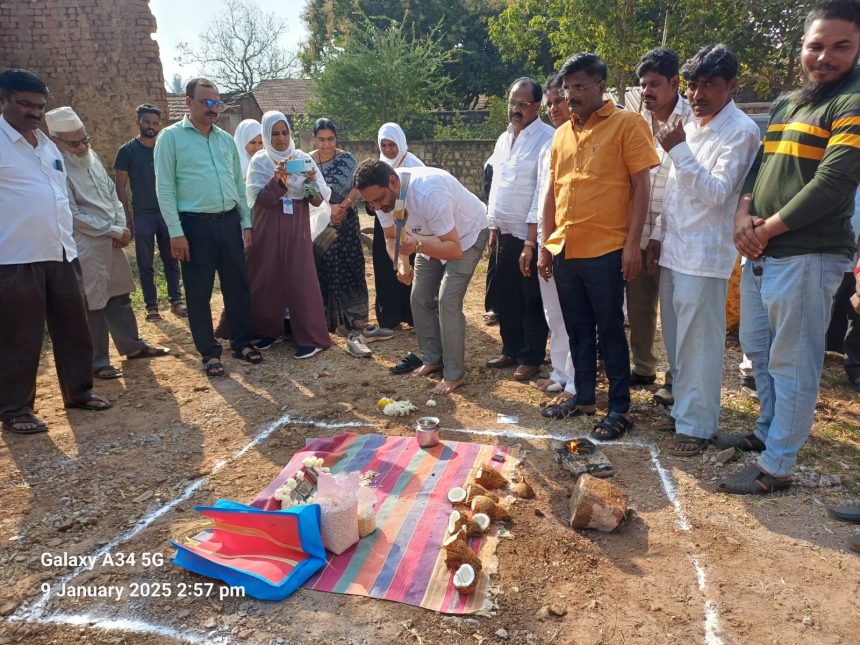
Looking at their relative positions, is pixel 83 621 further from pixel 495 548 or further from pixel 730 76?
pixel 730 76

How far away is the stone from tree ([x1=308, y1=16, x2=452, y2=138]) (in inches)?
700

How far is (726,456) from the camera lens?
342 centimetres

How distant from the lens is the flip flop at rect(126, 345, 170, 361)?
18.3ft

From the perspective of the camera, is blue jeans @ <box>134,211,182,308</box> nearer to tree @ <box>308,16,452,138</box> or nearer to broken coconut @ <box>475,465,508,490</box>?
broken coconut @ <box>475,465,508,490</box>

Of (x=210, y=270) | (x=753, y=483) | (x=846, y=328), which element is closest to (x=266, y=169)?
(x=210, y=270)

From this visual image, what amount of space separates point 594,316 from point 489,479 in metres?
1.29

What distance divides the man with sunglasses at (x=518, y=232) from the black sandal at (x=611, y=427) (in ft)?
3.48

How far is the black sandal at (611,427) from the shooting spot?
3.76 meters

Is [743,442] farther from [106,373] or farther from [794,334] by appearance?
[106,373]

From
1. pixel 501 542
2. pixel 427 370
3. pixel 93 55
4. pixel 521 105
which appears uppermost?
pixel 93 55

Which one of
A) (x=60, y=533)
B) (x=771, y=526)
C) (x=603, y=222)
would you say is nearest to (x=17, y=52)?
(x=60, y=533)

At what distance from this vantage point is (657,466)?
345 cm

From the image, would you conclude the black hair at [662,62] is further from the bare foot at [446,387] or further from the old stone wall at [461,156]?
the old stone wall at [461,156]

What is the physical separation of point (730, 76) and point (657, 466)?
6.96ft
